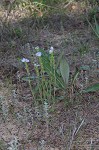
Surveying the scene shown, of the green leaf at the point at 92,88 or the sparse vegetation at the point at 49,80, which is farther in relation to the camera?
the green leaf at the point at 92,88

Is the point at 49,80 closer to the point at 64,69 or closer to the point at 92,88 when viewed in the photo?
the point at 64,69

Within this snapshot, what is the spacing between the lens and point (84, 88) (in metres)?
2.91

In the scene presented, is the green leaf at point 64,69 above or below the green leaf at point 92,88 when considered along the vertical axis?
above

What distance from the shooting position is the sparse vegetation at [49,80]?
7.83 feet

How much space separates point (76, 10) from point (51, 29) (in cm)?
62

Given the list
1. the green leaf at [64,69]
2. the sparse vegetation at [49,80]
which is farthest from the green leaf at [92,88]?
the green leaf at [64,69]

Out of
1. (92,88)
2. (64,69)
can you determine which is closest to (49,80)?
(64,69)

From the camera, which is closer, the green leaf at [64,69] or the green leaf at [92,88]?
the green leaf at [92,88]

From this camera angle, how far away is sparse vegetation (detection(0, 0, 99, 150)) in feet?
7.83

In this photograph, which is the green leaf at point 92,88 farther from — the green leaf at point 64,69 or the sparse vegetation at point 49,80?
the green leaf at point 64,69

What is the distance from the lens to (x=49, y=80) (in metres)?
2.77

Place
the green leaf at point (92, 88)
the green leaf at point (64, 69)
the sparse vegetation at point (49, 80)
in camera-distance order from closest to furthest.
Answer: the sparse vegetation at point (49, 80)
the green leaf at point (92, 88)
the green leaf at point (64, 69)

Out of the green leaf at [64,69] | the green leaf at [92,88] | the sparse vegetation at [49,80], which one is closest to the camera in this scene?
the sparse vegetation at [49,80]

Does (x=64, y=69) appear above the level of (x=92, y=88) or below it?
above
